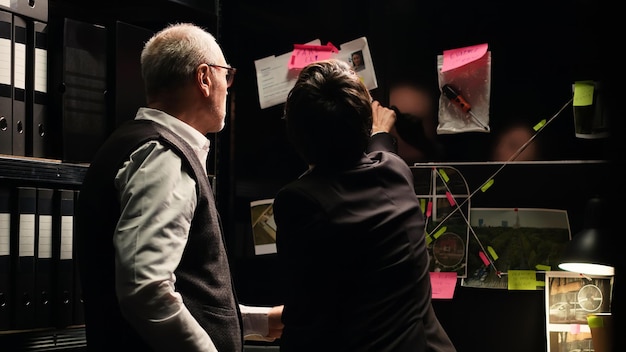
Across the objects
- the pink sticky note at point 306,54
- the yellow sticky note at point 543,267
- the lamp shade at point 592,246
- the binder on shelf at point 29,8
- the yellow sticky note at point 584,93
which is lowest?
the yellow sticky note at point 543,267

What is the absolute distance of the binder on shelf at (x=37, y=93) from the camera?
5.77ft

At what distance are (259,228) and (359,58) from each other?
653 mm

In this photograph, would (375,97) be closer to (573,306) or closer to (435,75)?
(435,75)

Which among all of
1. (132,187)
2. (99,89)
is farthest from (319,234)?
(99,89)

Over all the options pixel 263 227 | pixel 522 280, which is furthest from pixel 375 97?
pixel 522 280

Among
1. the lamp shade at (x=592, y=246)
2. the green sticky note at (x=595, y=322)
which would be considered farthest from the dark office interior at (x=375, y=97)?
the green sticky note at (x=595, y=322)

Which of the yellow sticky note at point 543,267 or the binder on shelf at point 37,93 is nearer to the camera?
the binder on shelf at point 37,93

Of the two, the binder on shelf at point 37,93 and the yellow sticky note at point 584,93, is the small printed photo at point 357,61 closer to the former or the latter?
the yellow sticky note at point 584,93

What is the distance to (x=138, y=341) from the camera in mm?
1312

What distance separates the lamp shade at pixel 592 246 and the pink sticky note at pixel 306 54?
95cm

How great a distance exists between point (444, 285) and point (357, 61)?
0.75 m

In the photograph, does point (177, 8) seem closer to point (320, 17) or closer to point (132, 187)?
point (320, 17)

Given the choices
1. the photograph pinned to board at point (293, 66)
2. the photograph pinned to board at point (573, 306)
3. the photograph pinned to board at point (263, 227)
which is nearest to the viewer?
the photograph pinned to board at point (573, 306)

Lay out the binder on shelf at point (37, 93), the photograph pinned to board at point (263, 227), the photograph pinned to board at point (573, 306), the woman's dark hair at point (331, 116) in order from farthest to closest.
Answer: the photograph pinned to board at point (263, 227) → the photograph pinned to board at point (573, 306) → the binder on shelf at point (37, 93) → the woman's dark hair at point (331, 116)
